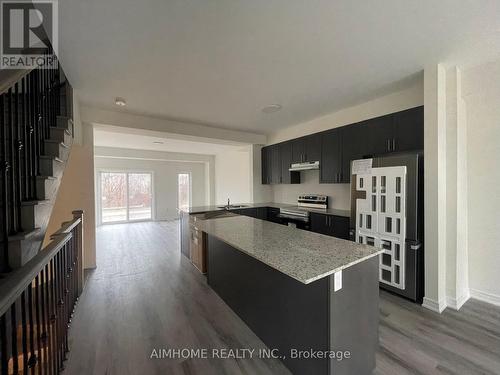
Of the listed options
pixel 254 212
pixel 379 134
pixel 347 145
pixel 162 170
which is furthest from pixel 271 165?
pixel 162 170

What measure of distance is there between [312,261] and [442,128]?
2.31m

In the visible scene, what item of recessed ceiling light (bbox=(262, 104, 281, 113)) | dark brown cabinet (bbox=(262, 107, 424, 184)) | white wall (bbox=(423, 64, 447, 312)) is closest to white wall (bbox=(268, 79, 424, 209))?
dark brown cabinet (bbox=(262, 107, 424, 184))

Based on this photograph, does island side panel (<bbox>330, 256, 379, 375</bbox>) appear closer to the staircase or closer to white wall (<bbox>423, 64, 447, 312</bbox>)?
white wall (<bbox>423, 64, 447, 312</bbox>)

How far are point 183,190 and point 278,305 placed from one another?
7.92m

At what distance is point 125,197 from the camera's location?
7785mm

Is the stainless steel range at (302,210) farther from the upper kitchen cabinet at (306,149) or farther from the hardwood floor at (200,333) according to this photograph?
the hardwood floor at (200,333)

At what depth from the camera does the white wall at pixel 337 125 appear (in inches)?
117

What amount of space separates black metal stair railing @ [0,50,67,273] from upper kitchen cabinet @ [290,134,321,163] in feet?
12.3

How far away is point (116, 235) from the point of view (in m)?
5.90

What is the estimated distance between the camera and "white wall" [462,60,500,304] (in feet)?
7.91

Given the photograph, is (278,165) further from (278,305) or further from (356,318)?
(356,318)

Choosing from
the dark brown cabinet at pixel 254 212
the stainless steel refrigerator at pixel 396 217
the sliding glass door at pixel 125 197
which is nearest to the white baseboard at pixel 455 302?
the stainless steel refrigerator at pixel 396 217

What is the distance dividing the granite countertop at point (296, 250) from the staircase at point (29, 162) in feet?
4.51

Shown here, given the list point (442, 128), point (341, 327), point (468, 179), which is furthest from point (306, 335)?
point (468, 179)
